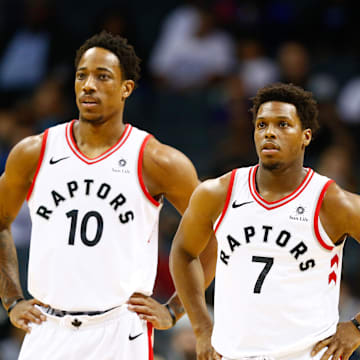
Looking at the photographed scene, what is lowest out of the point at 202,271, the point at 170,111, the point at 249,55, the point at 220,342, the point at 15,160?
the point at 220,342

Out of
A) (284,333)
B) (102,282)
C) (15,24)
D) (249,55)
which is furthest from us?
(15,24)

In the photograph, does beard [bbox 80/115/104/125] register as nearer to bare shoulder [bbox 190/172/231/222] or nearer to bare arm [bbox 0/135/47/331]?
bare arm [bbox 0/135/47/331]

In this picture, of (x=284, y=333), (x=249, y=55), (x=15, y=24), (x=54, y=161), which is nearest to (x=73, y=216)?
(x=54, y=161)

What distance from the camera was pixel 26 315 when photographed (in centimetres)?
591

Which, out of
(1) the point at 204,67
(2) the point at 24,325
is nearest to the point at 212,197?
(2) the point at 24,325

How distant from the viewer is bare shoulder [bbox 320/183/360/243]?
5188 mm

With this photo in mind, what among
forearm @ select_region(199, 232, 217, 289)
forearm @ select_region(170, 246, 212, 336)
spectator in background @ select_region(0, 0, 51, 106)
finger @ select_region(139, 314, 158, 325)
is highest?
spectator in background @ select_region(0, 0, 51, 106)

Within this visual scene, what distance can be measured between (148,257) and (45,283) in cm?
67

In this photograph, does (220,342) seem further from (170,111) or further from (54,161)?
(170,111)

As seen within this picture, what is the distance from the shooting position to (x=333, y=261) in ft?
17.3

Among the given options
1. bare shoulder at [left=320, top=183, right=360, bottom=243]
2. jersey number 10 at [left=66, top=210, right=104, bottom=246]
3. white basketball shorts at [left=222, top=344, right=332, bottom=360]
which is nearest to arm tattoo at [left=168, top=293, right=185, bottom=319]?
jersey number 10 at [left=66, top=210, right=104, bottom=246]

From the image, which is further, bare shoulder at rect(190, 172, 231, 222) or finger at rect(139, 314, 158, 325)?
finger at rect(139, 314, 158, 325)

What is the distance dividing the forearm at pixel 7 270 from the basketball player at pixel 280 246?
1.47 m

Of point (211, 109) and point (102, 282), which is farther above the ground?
point (211, 109)
